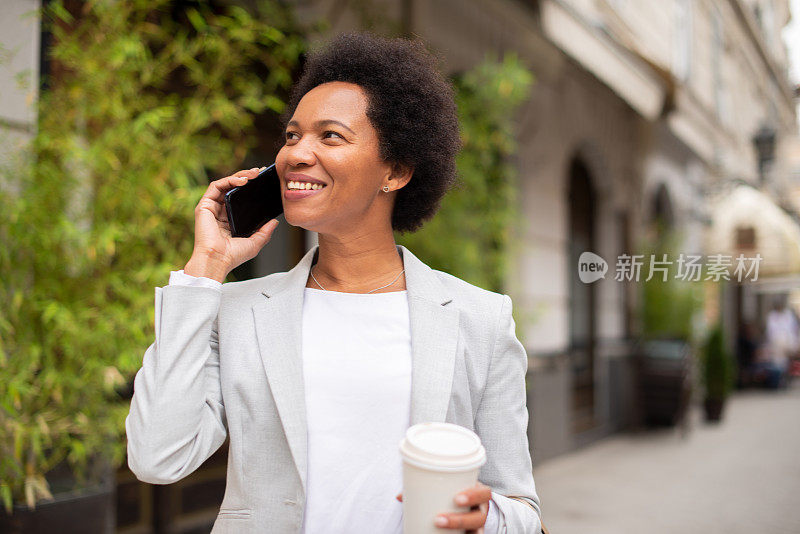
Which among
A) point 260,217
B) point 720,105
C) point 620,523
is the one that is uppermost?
point 720,105

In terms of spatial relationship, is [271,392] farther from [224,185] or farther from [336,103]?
[336,103]

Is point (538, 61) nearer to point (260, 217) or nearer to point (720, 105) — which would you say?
point (260, 217)

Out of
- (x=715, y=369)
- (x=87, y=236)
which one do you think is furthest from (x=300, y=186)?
(x=715, y=369)

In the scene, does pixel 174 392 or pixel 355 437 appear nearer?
pixel 174 392

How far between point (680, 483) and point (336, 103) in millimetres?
5839

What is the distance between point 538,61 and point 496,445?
6.22 metres

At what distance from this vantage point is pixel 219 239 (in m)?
1.32

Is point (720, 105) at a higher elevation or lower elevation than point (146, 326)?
higher

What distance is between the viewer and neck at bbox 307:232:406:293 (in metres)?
1.45

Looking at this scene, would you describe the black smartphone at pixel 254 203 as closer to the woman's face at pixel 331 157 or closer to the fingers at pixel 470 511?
the woman's face at pixel 331 157

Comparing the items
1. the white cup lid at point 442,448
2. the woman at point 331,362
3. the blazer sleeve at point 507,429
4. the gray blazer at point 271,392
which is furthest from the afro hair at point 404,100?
the white cup lid at point 442,448

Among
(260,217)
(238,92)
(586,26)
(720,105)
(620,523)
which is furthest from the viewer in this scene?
(720,105)

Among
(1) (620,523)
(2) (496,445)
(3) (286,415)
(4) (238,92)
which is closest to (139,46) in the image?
(4) (238,92)

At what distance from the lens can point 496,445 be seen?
1.32 metres
